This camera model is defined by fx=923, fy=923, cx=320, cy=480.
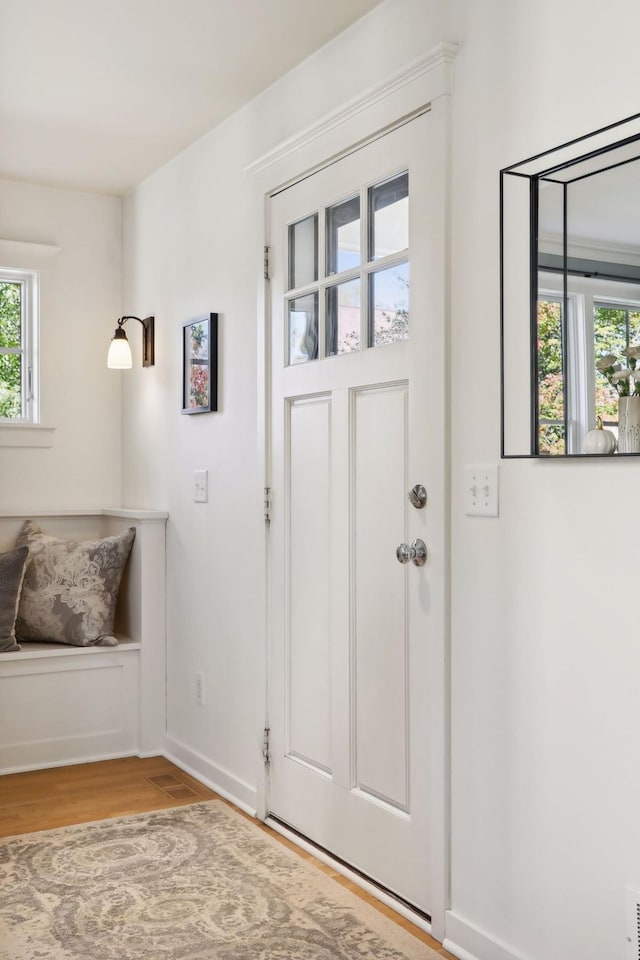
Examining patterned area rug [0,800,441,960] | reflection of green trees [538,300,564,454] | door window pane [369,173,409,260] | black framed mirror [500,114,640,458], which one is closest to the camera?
black framed mirror [500,114,640,458]

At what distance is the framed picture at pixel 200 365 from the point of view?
3412 mm

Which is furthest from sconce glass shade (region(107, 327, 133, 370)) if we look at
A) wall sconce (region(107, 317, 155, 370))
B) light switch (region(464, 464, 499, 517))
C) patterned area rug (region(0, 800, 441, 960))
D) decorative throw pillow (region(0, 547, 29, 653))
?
light switch (region(464, 464, 499, 517))

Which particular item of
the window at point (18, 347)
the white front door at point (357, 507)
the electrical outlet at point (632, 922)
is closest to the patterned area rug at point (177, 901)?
the white front door at point (357, 507)

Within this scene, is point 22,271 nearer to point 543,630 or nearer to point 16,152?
point 16,152

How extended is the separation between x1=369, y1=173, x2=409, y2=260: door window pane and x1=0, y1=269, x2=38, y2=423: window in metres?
2.19

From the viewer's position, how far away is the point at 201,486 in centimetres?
354

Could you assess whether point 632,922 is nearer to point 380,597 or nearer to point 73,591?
point 380,597

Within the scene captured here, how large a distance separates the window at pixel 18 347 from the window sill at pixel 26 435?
0.24 feet

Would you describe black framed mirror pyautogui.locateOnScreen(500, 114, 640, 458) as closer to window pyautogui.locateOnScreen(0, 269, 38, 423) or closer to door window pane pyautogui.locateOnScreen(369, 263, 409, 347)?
door window pane pyautogui.locateOnScreen(369, 263, 409, 347)

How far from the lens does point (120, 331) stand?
13.0 feet

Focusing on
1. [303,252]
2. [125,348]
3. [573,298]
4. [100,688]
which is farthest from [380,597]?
[125,348]

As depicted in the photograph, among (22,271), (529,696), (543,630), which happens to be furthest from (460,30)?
(22,271)

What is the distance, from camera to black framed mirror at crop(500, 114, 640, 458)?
1.72 meters

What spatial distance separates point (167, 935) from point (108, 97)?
2602 millimetres
